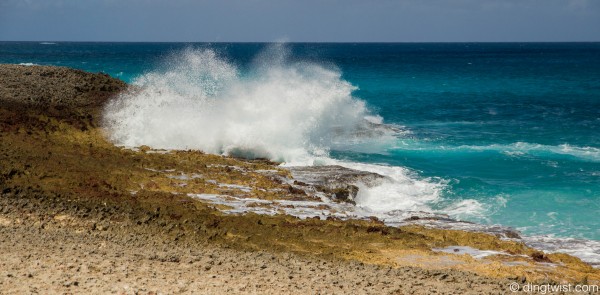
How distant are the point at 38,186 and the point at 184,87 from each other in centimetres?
1823

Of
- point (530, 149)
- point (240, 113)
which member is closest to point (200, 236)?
point (240, 113)

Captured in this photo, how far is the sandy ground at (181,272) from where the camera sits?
938 centimetres

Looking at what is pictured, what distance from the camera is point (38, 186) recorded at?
48.6ft

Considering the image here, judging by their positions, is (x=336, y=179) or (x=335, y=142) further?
(x=335, y=142)

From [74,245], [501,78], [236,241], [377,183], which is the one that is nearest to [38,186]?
[74,245]

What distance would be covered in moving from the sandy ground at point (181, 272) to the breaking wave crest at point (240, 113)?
36.9 feet

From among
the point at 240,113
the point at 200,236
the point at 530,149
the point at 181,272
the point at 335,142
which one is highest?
the point at 240,113

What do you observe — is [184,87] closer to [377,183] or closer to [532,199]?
[377,183]

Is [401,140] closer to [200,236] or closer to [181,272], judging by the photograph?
[200,236]

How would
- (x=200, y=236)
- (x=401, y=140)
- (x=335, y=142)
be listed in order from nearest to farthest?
(x=200, y=236) → (x=335, y=142) → (x=401, y=140)

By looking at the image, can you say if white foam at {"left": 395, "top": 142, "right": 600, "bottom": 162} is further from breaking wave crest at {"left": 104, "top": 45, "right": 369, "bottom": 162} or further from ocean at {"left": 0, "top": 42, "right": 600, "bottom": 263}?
breaking wave crest at {"left": 104, "top": 45, "right": 369, "bottom": 162}

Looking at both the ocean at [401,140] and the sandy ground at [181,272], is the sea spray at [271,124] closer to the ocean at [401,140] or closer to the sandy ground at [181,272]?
the ocean at [401,140]

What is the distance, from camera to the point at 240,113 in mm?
26781

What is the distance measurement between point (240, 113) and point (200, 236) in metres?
14.6
